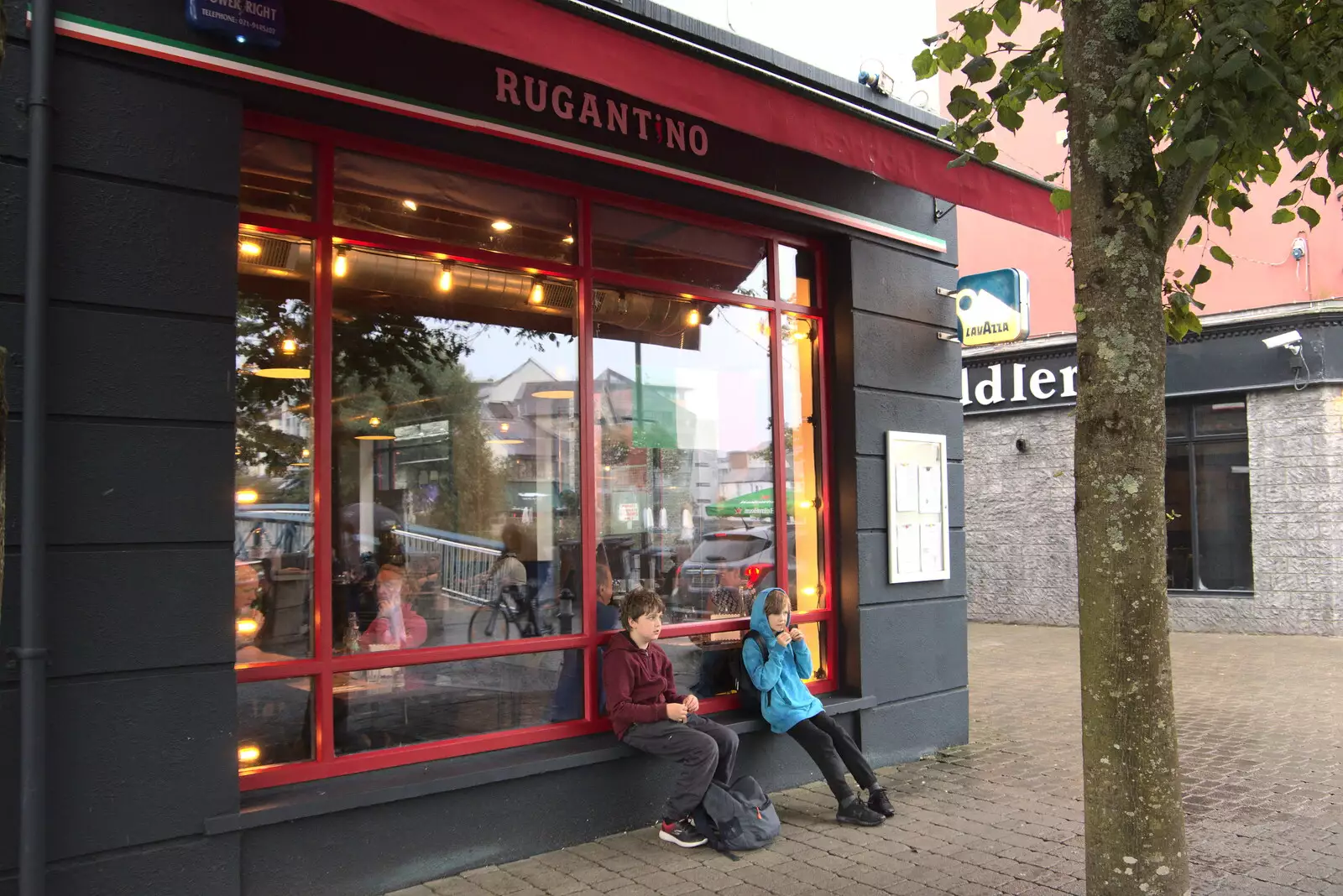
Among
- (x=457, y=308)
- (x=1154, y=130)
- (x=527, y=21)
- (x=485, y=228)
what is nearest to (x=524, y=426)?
(x=457, y=308)

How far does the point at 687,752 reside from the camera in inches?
200

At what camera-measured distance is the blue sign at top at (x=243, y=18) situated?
411 cm

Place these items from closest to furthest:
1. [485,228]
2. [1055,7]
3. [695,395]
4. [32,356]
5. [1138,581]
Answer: [1138,581] < [32,356] < [1055,7] < [485,228] < [695,395]

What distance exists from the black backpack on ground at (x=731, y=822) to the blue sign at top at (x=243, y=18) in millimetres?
3974

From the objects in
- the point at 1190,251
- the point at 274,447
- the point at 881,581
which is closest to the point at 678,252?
the point at 881,581

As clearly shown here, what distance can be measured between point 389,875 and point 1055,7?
512 centimetres

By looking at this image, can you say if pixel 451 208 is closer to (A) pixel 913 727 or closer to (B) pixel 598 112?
(B) pixel 598 112

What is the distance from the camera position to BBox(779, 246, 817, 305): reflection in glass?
680 centimetres

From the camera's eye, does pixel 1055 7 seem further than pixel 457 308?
No

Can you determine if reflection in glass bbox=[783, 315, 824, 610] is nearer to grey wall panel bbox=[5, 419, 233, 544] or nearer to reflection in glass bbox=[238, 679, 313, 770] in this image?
reflection in glass bbox=[238, 679, 313, 770]

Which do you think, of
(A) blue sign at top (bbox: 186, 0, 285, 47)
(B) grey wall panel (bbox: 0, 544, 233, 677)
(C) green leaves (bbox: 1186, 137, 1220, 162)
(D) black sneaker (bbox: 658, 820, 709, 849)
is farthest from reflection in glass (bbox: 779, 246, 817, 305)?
(B) grey wall panel (bbox: 0, 544, 233, 677)

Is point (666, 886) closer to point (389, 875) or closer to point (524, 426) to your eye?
point (389, 875)

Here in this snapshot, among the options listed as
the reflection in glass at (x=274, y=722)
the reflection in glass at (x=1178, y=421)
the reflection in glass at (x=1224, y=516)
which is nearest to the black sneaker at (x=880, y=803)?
the reflection in glass at (x=274, y=722)

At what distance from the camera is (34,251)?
12.3 feet
